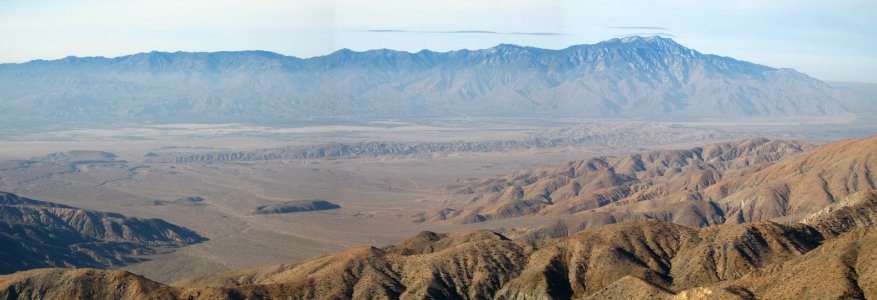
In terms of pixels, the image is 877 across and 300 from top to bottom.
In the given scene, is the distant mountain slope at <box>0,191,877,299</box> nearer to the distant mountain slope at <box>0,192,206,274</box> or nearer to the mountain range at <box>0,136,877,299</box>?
the mountain range at <box>0,136,877,299</box>

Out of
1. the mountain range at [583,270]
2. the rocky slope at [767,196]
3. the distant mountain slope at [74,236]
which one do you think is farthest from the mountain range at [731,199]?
the distant mountain slope at [74,236]

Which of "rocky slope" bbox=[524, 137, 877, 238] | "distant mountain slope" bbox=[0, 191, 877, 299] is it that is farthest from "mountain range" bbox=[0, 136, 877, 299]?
"rocky slope" bbox=[524, 137, 877, 238]

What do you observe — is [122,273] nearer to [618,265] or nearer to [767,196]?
[618,265]

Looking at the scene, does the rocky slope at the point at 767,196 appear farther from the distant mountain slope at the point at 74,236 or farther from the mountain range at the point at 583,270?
the distant mountain slope at the point at 74,236

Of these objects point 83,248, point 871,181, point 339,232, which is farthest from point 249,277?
point 871,181

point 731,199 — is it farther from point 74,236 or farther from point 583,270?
point 74,236
